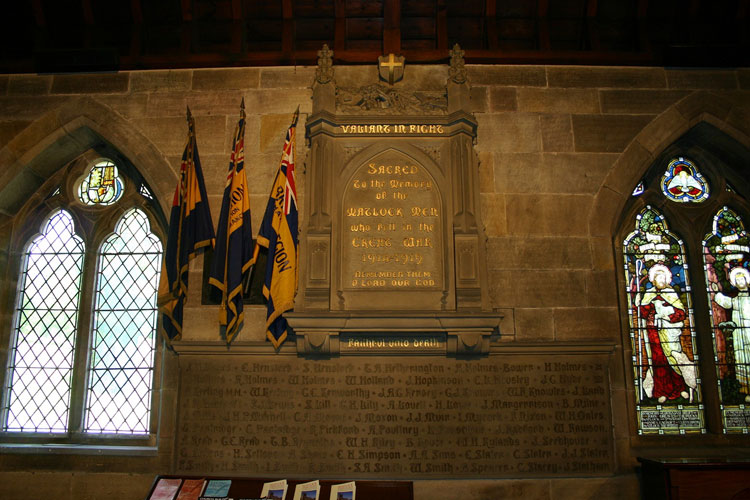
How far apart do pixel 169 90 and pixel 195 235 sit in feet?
5.71

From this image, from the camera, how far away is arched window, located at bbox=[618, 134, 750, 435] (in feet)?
20.4

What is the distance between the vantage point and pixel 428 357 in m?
5.72

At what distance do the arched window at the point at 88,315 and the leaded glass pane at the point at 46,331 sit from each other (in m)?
0.01

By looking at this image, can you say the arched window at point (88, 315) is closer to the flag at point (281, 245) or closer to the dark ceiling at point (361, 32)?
the dark ceiling at point (361, 32)

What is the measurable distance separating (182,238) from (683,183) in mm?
5291

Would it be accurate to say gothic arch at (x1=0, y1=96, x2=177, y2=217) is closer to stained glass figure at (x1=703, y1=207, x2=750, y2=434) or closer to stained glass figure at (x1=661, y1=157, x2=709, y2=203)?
stained glass figure at (x1=661, y1=157, x2=709, y2=203)

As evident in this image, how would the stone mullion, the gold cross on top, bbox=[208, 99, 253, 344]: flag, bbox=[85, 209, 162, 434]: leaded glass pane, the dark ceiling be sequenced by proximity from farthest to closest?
the dark ceiling
the gold cross on top
bbox=[85, 209, 162, 434]: leaded glass pane
the stone mullion
bbox=[208, 99, 253, 344]: flag

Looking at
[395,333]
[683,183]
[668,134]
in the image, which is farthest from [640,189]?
[395,333]

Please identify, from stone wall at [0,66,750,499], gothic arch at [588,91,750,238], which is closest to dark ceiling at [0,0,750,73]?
stone wall at [0,66,750,499]

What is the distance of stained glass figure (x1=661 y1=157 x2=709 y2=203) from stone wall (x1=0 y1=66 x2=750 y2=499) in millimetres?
508

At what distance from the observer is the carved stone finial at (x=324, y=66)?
622cm

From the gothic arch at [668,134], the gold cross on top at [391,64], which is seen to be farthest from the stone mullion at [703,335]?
the gold cross on top at [391,64]

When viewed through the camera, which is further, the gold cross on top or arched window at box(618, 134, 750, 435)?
the gold cross on top

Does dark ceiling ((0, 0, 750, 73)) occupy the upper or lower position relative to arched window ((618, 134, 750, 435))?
upper
